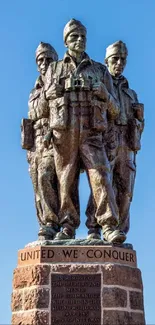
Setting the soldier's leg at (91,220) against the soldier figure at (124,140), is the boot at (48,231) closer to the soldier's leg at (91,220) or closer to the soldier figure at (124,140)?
the soldier's leg at (91,220)

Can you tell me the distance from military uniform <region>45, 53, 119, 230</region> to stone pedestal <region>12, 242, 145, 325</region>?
73 centimetres

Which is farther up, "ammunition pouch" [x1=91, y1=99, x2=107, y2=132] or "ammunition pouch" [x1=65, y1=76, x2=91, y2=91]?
"ammunition pouch" [x1=65, y1=76, x2=91, y2=91]

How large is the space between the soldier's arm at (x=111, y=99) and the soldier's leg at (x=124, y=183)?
78 centimetres

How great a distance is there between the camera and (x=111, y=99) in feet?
40.8

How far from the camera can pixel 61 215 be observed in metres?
12.1

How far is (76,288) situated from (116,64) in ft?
14.5

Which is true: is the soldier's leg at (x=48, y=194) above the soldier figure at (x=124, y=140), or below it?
below

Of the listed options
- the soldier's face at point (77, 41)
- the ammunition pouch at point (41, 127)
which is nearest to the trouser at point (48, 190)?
the ammunition pouch at point (41, 127)

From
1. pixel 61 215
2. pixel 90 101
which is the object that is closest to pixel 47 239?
pixel 61 215

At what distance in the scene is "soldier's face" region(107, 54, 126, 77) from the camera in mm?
13641

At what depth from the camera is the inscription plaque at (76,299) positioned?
1110cm

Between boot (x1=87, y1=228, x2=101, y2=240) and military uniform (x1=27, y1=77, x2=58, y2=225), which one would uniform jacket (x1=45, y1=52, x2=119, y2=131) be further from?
boot (x1=87, y1=228, x2=101, y2=240)

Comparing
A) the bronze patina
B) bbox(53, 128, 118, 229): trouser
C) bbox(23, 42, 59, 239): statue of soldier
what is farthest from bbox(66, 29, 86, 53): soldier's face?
bbox(53, 128, 118, 229): trouser

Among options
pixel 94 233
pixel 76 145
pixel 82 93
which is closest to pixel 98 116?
pixel 82 93
